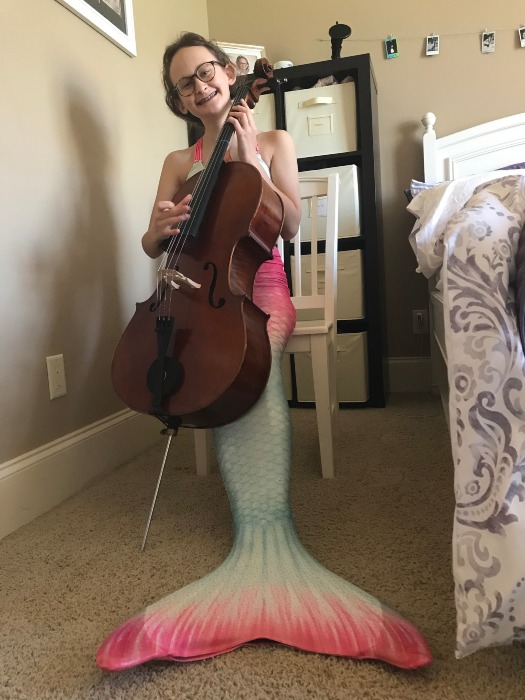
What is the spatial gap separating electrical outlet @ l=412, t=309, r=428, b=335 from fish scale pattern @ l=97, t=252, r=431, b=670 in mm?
1527

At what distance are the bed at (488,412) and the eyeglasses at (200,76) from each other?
80 centimetres

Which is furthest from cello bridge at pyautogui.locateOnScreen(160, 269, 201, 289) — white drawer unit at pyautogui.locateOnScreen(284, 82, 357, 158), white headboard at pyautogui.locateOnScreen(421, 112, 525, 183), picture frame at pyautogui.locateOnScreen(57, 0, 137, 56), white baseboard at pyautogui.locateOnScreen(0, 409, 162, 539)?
white headboard at pyautogui.locateOnScreen(421, 112, 525, 183)

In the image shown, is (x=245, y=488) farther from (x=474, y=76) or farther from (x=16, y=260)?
(x=474, y=76)

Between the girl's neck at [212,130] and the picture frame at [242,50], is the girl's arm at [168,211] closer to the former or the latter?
the girl's neck at [212,130]

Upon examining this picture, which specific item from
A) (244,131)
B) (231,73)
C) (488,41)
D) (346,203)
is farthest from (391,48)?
(244,131)

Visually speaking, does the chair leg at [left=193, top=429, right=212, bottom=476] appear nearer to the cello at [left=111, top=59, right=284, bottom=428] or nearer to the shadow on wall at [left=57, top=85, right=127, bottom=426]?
the shadow on wall at [left=57, top=85, right=127, bottom=426]

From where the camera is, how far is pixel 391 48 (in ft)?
7.58

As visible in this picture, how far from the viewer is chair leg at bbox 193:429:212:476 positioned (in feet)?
4.72

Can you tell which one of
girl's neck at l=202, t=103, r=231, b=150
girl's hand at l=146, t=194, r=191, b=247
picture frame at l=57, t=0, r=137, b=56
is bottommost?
girl's hand at l=146, t=194, r=191, b=247

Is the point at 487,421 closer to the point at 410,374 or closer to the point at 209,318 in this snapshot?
the point at 209,318

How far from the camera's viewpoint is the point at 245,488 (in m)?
0.98

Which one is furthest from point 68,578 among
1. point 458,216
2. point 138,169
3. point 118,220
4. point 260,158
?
point 138,169

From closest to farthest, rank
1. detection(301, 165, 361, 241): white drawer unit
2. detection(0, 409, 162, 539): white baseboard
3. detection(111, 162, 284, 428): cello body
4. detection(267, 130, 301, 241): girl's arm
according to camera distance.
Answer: detection(111, 162, 284, 428): cello body
detection(0, 409, 162, 539): white baseboard
detection(267, 130, 301, 241): girl's arm
detection(301, 165, 361, 241): white drawer unit

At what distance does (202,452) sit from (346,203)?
1154 mm
